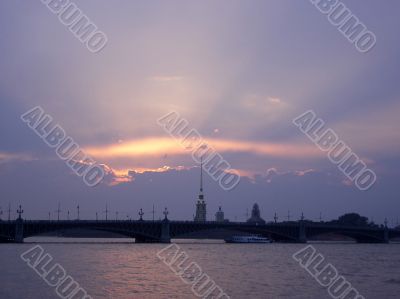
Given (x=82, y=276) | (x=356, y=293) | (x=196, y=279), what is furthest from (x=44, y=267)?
(x=356, y=293)

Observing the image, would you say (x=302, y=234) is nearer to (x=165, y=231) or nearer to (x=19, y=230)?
(x=165, y=231)

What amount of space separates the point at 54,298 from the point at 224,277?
61.7 ft

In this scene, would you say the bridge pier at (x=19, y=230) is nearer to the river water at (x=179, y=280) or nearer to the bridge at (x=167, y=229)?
the bridge at (x=167, y=229)

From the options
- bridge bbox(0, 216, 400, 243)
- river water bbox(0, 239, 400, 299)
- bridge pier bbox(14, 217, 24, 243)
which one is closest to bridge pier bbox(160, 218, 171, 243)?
bridge bbox(0, 216, 400, 243)

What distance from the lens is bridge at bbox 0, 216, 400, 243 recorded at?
113562 millimetres

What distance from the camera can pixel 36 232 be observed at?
11519 cm

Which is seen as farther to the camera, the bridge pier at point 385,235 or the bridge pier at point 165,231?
the bridge pier at point 385,235

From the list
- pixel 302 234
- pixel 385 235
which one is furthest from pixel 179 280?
pixel 385 235

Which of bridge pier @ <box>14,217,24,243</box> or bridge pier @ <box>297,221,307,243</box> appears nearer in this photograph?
→ bridge pier @ <box>14,217,24,243</box>

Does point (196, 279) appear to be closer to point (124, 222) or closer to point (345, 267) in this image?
point (345, 267)

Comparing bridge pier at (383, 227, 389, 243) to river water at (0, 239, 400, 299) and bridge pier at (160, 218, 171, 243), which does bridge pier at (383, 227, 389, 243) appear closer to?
bridge pier at (160, 218, 171, 243)

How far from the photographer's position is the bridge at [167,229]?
114 m

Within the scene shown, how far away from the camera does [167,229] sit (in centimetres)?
12825

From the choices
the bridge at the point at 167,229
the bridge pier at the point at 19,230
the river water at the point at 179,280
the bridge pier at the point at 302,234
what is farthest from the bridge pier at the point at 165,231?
the river water at the point at 179,280
